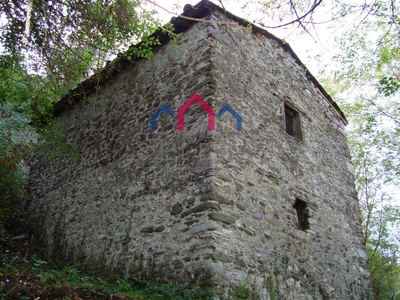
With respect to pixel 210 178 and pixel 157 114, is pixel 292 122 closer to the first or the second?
pixel 157 114

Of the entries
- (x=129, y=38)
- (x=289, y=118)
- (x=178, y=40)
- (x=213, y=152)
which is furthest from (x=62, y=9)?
(x=289, y=118)

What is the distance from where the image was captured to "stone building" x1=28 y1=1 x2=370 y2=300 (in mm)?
4762

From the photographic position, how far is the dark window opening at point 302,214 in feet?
20.1

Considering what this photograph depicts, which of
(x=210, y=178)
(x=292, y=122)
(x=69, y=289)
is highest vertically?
(x=292, y=122)

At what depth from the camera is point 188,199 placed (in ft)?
15.9

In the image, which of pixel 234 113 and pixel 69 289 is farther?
pixel 234 113

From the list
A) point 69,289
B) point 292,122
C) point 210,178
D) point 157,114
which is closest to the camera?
point 69,289

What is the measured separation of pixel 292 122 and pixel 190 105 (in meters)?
2.69

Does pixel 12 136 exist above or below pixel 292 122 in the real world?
above

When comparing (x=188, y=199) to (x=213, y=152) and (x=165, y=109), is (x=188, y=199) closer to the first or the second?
(x=213, y=152)

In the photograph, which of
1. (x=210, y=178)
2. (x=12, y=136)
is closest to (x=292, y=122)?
(x=210, y=178)

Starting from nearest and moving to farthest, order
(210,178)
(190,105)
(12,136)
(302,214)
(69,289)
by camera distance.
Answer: (69,289)
(210,178)
(190,105)
(302,214)
(12,136)

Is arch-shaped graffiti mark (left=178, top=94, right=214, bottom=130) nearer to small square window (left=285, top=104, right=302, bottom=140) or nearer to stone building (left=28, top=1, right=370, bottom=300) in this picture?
stone building (left=28, top=1, right=370, bottom=300)

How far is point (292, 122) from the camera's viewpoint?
287 inches
